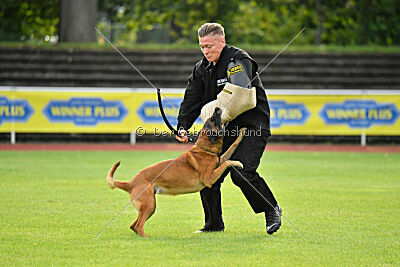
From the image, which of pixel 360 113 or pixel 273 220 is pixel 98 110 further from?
pixel 273 220

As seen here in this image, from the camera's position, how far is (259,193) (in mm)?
6793

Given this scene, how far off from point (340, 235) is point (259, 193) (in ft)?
2.85

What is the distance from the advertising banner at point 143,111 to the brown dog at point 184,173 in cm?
1158

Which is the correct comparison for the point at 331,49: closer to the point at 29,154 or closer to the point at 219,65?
the point at 29,154

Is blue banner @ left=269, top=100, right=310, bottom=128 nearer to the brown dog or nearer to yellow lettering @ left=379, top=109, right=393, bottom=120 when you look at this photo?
yellow lettering @ left=379, top=109, right=393, bottom=120

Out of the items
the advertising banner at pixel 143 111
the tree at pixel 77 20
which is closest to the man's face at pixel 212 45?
the advertising banner at pixel 143 111

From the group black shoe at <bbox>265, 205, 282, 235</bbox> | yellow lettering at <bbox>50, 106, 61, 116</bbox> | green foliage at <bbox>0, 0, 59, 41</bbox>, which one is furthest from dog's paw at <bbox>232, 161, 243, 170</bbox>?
green foliage at <bbox>0, 0, 59, 41</bbox>

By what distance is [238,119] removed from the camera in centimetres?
682

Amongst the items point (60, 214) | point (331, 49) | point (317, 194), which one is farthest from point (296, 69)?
point (60, 214)

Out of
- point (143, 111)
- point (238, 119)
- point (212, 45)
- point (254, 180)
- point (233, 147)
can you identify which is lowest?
point (143, 111)

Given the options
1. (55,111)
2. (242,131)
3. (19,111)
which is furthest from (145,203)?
(19,111)

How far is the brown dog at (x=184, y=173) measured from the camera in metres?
6.50

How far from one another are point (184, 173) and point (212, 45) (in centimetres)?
122

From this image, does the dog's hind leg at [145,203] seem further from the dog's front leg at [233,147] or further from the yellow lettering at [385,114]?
the yellow lettering at [385,114]
